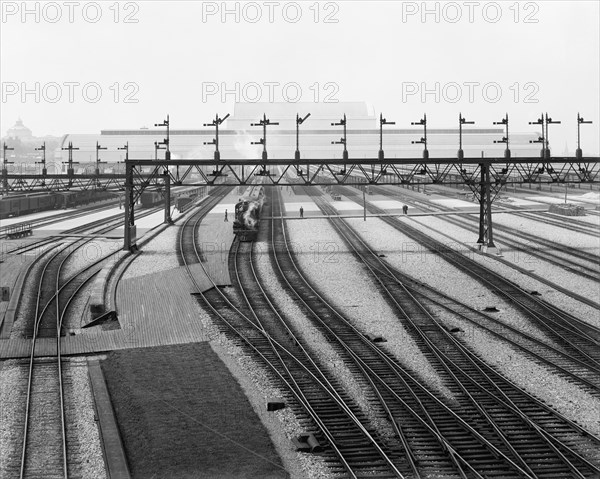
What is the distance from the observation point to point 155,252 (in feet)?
120

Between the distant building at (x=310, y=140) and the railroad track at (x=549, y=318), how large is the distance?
75.6 m

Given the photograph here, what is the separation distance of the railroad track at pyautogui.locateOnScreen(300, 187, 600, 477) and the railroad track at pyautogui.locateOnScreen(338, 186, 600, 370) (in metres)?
3.03

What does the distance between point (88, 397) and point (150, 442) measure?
3.00 meters

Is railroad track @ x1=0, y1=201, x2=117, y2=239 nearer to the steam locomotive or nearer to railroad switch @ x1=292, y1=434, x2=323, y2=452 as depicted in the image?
the steam locomotive

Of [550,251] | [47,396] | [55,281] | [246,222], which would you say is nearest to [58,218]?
[246,222]

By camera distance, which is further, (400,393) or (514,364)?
(514,364)

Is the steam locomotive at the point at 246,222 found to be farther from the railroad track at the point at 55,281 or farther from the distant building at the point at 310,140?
the distant building at the point at 310,140

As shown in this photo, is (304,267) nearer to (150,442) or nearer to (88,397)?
(88,397)

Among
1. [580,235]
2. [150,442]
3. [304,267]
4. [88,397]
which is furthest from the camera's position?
[580,235]

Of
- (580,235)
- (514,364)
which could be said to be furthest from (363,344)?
Result: (580,235)

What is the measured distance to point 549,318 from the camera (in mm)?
21797

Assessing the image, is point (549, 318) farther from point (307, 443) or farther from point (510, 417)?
point (307, 443)

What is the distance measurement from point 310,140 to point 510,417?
327ft

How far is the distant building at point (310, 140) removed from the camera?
4321 inches
